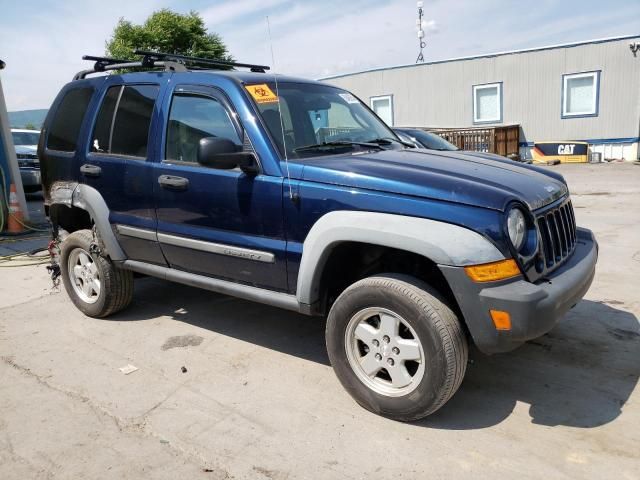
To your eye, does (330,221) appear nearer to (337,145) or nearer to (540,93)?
(337,145)

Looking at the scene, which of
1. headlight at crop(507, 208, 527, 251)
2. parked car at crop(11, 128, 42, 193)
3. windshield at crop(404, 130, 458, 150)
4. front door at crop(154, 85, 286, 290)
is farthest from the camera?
parked car at crop(11, 128, 42, 193)

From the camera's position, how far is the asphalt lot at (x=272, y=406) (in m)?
2.65

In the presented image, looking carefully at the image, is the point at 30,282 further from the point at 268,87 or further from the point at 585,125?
the point at 585,125

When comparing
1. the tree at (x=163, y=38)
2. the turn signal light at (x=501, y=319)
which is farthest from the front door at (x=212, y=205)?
the tree at (x=163, y=38)

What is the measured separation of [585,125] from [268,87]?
19.3 meters

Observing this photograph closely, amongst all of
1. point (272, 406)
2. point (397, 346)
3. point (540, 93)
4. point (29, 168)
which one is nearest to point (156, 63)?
point (272, 406)

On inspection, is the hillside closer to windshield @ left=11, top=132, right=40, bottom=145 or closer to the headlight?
windshield @ left=11, top=132, right=40, bottom=145

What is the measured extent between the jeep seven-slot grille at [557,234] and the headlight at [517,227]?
0.20m

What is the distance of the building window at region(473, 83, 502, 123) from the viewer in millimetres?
21031

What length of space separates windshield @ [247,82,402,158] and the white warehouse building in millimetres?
17972

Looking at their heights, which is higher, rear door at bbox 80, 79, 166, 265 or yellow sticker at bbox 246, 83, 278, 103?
yellow sticker at bbox 246, 83, 278, 103

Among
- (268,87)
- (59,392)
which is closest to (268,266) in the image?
(268,87)

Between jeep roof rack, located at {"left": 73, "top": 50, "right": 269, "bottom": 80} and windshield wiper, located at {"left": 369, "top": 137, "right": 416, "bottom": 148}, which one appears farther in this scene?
jeep roof rack, located at {"left": 73, "top": 50, "right": 269, "bottom": 80}

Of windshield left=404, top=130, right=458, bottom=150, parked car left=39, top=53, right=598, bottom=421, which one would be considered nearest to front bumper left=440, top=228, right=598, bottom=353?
parked car left=39, top=53, right=598, bottom=421
